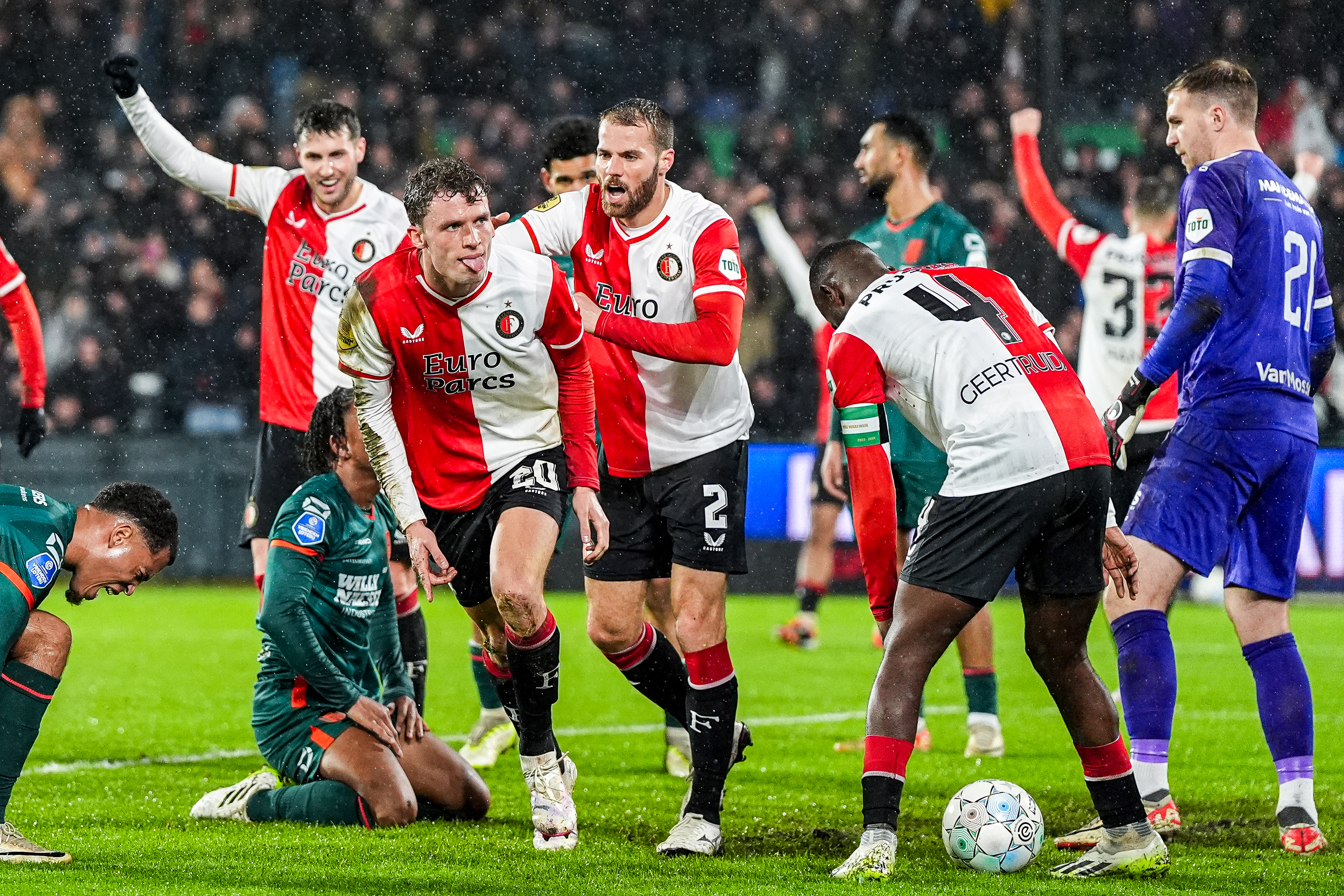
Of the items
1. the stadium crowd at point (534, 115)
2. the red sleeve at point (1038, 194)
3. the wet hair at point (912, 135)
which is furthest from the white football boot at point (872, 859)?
the stadium crowd at point (534, 115)

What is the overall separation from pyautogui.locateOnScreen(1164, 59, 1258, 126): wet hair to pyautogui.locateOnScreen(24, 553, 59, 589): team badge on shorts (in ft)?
12.4

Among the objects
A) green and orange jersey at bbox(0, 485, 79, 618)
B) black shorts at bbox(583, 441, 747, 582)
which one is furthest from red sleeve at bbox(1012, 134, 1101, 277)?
green and orange jersey at bbox(0, 485, 79, 618)

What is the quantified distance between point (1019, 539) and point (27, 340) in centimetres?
483

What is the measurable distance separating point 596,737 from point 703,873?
3.03 m

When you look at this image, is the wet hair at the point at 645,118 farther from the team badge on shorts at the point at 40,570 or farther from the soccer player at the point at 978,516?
the team badge on shorts at the point at 40,570

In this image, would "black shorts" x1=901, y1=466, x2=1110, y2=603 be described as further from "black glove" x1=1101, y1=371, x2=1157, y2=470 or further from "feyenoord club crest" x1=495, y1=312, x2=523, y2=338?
"feyenoord club crest" x1=495, y1=312, x2=523, y2=338

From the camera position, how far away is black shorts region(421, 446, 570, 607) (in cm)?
485

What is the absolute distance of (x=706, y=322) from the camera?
469 cm

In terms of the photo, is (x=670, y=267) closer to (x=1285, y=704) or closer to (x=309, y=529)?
(x=309, y=529)

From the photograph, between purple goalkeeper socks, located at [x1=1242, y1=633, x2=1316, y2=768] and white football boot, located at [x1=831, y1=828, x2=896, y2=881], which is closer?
white football boot, located at [x1=831, y1=828, x2=896, y2=881]

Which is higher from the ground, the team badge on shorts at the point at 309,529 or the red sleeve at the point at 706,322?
the red sleeve at the point at 706,322

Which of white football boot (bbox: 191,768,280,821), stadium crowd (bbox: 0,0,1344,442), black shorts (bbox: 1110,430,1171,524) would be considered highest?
stadium crowd (bbox: 0,0,1344,442)

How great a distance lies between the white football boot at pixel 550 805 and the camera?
4547mm

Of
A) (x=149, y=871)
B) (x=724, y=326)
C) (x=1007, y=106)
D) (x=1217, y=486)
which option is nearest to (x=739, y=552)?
(x=724, y=326)
